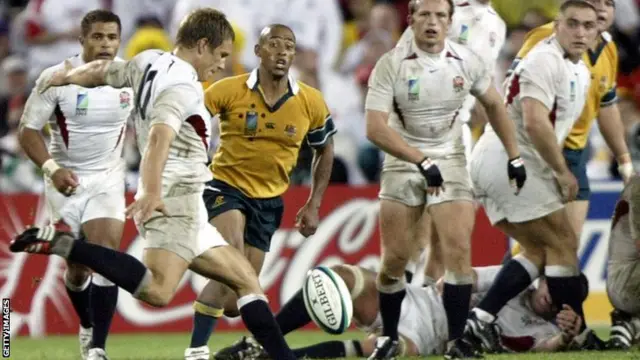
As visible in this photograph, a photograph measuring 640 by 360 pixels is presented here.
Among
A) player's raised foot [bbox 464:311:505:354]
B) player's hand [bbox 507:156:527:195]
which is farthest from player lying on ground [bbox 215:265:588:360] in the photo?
player's hand [bbox 507:156:527:195]

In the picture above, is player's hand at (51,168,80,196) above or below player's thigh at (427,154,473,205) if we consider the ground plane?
below

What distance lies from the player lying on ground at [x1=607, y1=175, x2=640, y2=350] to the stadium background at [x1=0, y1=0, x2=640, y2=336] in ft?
7.94

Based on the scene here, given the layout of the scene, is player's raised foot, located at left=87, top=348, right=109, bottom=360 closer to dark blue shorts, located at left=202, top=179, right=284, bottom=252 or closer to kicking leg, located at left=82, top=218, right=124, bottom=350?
kicking leg, located at left=82, top=218, right=124, bottom=350

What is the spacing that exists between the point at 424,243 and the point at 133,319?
9.44ft

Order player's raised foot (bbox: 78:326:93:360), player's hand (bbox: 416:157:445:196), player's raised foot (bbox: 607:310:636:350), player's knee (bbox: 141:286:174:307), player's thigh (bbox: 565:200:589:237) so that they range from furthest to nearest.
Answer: player's thigh (bbox: 565:200:589:237) < player's raised foot (bbox: 607:310:636:350) < player's raised foot (bbox: 78:326:93:360) < player's hand (bbox: 416:157:445:196) < player's knee (bbox: 141:286:174:307)

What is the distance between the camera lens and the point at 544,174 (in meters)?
9.70

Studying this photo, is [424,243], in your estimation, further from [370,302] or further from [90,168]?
[90,168]

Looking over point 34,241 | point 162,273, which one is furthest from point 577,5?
point 34,241

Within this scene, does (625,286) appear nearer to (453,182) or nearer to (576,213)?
(576,213)

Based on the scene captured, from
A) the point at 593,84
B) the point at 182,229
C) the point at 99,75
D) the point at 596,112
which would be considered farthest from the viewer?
the point at 596,112

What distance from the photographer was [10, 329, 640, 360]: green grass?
9.19m

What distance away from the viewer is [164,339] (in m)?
11.5

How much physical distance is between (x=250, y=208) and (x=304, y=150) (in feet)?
12.4

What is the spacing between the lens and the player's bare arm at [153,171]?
7.11m
